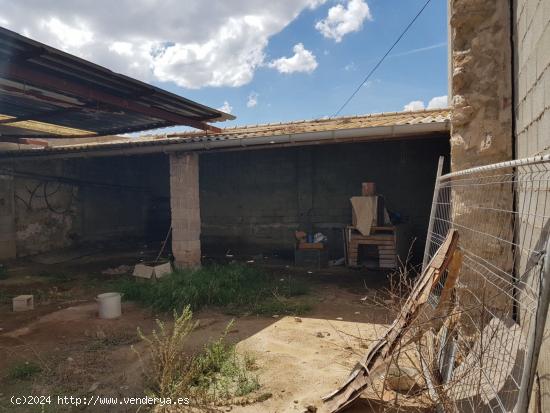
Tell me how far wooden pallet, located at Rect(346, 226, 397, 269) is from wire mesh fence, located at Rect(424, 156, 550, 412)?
4.54 metres

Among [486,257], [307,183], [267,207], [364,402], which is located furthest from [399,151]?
[364,402]

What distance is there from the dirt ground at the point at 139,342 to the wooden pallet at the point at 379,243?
2.96 ft

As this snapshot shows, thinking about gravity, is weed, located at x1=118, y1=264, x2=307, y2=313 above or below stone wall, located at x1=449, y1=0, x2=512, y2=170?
below

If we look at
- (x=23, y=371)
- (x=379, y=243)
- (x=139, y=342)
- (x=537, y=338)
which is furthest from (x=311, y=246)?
(x=537, y=338)

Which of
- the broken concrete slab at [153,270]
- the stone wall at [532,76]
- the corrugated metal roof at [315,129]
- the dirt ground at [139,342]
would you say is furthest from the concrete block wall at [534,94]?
the broken concrete slab at [153,270]

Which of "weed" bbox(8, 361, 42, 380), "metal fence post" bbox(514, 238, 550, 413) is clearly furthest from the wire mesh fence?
"weed" bbox(8, 361, 42, 380)

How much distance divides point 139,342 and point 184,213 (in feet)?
12.8

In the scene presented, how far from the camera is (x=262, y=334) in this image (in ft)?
15.1

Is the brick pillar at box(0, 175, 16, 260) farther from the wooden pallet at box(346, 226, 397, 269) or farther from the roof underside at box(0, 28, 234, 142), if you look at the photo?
the wooden pallet at box(346, 226, 397, 269)

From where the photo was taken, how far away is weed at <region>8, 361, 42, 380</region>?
3596mm

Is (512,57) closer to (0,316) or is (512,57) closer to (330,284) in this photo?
(330,284)

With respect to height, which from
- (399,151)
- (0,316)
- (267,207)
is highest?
(399,151)

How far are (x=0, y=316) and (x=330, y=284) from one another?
557 centimetres

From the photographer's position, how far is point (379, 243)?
26.8ft
